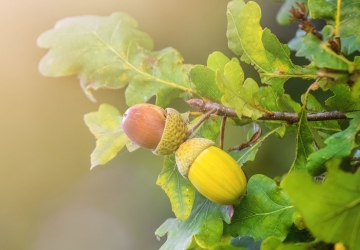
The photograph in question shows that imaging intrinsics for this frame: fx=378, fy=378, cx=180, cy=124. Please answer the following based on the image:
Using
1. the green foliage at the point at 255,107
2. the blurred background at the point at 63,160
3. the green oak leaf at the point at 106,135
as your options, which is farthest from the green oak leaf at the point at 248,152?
the blurred background at the point at 63,160

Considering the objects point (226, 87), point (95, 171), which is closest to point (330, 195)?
point (226, 87)

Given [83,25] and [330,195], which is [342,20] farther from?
[83,25]

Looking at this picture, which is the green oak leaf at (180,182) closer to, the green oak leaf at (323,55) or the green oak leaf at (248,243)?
the green oak leaf at (248,243)

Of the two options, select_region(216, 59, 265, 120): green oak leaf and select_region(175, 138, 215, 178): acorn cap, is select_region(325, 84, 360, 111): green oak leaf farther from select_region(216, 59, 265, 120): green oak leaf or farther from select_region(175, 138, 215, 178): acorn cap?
select_region(175, 138, 215, 178): acorn cap

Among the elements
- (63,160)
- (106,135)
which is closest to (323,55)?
(106,135)

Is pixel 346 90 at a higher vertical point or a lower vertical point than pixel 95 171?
higher

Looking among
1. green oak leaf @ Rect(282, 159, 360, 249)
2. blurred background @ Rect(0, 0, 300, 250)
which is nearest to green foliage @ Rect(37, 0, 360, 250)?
green oak leaf @ Rect(282, 159, 360, 249)

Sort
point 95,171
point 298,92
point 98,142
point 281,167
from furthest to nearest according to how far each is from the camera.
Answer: point 95,171, point 281,167, point 298,92, point 98,142
